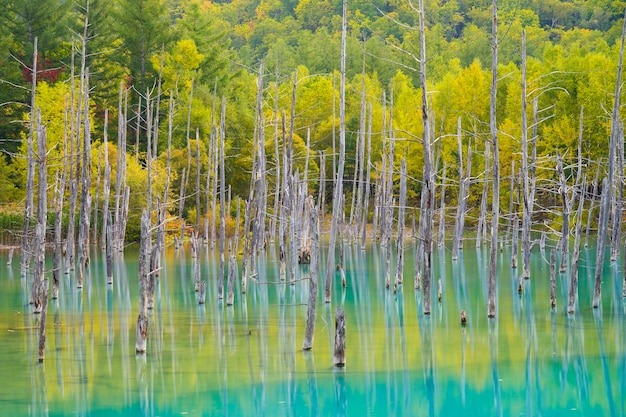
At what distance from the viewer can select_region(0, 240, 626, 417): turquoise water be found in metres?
13.3

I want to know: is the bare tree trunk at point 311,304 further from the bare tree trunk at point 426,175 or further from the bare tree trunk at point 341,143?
the bare tree trunk at point 426,175

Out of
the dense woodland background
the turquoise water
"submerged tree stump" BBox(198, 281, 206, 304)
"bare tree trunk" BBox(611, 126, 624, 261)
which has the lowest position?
the turquoise water

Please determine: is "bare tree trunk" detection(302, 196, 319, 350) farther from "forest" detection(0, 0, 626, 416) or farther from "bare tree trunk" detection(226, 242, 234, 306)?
"bare tree trunk" detection(226, 242, 234, 306)

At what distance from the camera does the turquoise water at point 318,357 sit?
1331cm

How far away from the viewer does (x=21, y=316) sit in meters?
20.8

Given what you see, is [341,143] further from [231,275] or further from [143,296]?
[231,275]

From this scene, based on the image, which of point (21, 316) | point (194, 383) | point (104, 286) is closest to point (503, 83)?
point (104, 286)

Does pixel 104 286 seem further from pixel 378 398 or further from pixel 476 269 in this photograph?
pixel 378 398

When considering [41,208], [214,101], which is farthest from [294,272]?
[41,208]

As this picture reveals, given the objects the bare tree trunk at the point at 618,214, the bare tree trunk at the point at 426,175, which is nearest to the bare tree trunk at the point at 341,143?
the bare tree trunk at the point at 426,175

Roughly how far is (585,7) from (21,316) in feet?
254

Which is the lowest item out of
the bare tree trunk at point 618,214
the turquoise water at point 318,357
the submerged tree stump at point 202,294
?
the turquoise water at point 318,357

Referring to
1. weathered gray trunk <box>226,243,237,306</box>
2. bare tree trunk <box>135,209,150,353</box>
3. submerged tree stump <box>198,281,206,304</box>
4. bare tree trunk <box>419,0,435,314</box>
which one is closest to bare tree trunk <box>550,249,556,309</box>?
bare tree trunk <box>419,0,435,314</box>

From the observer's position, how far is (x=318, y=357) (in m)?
15.9
